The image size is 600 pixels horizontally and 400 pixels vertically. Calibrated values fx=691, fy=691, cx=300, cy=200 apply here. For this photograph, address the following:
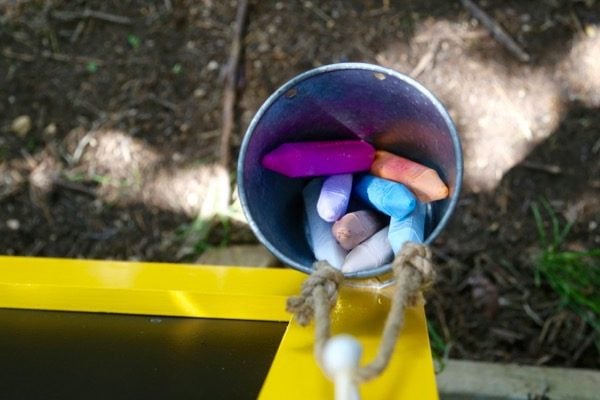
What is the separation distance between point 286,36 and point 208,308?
3.00 feet

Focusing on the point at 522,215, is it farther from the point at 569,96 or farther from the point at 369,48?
the point at 369,48

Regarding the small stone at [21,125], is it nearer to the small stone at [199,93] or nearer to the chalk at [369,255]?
the small stone at [199,93]

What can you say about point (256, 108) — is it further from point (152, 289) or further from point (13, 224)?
point (152, 289)

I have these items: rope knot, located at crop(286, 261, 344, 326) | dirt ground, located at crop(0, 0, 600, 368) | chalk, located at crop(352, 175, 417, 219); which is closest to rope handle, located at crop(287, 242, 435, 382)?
rope knot, located at crop(286, 261, 344, 326)

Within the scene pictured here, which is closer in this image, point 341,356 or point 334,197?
point 341,356

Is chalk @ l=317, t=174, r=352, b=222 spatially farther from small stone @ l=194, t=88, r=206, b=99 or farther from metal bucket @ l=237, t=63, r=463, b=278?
small stone @ l=194, t=88, r=206, b=99

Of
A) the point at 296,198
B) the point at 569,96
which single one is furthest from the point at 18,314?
the point at 569,96

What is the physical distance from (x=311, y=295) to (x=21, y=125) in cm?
115

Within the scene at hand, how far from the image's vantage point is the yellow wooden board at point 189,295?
29.4 inches

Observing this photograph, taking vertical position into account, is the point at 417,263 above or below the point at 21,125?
above

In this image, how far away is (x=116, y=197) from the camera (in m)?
1.54

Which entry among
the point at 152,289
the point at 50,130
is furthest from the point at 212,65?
the point at 152,289

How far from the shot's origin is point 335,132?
951 mm

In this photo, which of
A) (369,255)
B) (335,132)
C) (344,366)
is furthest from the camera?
(335,132)
